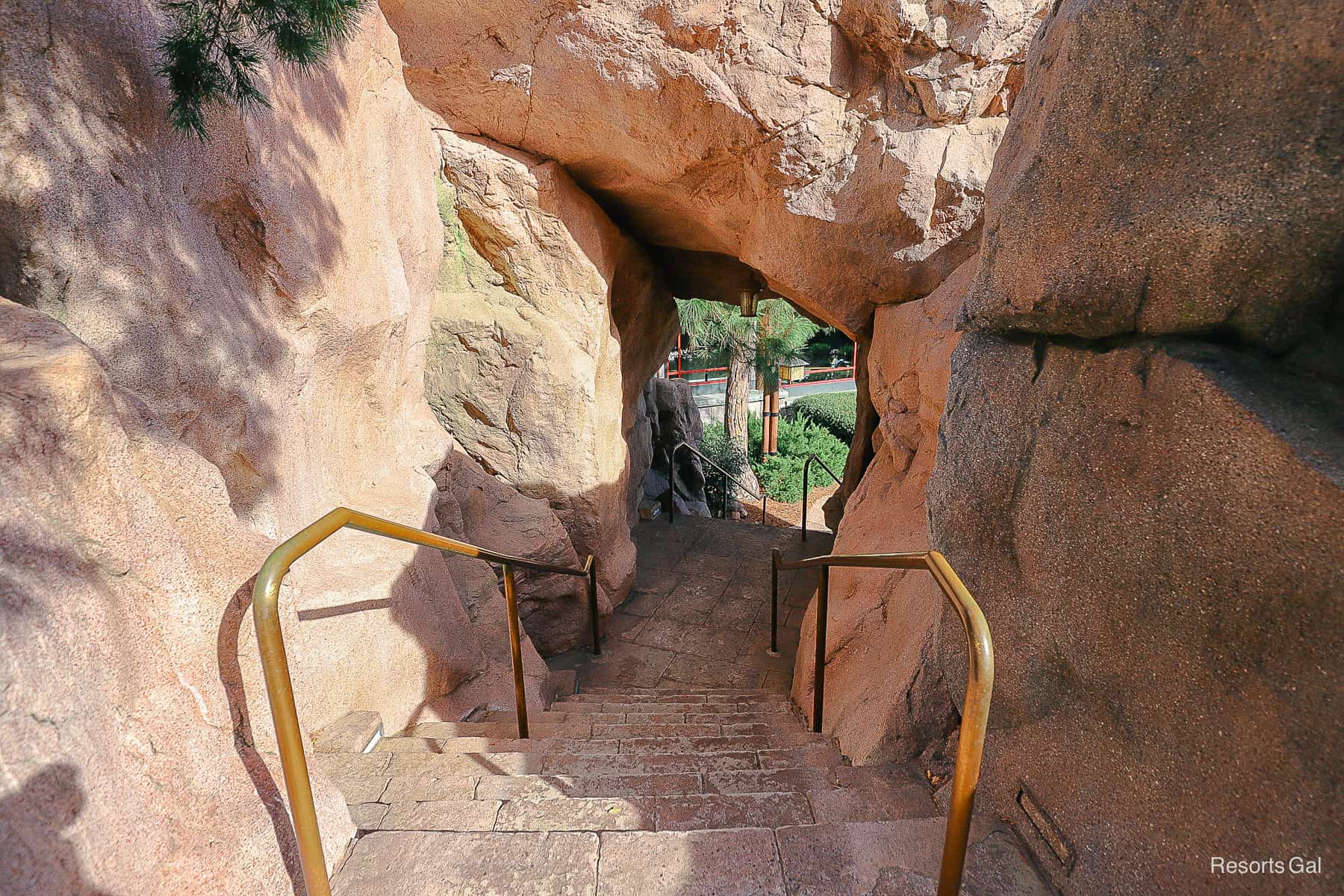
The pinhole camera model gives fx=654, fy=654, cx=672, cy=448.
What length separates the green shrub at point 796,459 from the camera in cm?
1471

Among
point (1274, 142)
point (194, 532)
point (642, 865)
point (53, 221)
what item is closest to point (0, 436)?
point (194, 532)

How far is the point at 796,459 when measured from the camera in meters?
15.6

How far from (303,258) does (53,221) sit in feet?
3.59

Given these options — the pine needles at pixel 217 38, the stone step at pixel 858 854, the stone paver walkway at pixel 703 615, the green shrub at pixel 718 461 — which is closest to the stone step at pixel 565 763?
the stone step at pixel 858 854

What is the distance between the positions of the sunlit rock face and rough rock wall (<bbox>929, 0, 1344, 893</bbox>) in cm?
321

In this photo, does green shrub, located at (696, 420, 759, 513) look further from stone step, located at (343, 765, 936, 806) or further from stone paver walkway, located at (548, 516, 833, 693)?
stone step, located at (343, 765, 936, 806)

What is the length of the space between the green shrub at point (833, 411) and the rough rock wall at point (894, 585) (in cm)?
1101

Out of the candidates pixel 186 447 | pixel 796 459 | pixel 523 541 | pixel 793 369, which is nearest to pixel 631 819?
pixel 186 447

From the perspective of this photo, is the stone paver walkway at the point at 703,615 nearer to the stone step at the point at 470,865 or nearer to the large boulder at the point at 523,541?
the large boulder at the point at 523,541

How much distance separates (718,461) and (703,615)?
7.58m

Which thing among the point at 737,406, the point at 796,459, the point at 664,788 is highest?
the point at 664,788

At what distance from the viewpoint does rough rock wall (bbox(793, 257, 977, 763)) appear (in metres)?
2.46

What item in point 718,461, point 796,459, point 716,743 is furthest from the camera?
point 796,459

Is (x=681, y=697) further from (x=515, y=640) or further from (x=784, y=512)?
(x=784, y=512)
